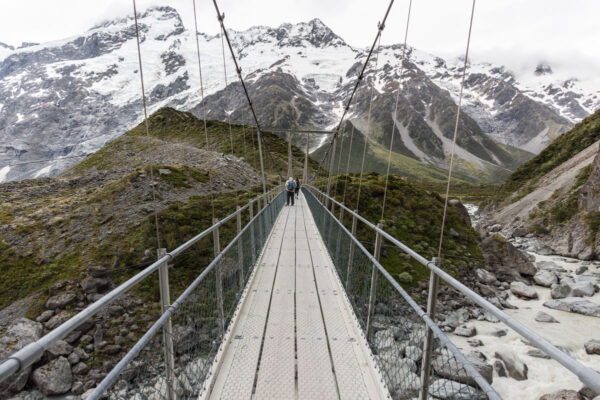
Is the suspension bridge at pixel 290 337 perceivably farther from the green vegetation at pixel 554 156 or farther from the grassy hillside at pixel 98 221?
the green vegetation at pixel 554 156

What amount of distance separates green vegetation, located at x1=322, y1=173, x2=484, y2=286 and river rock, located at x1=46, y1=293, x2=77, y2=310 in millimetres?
10067

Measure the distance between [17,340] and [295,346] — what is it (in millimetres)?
8354


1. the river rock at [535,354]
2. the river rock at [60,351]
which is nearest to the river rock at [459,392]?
the river rock at [535,354]

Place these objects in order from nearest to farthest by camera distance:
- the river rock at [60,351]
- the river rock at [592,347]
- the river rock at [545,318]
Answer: the river rock at [60,351], the river rock at [592,347], the river rock at [545,318]

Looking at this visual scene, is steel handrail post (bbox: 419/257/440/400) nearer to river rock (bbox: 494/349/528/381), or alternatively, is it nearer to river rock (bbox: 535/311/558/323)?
river rock (bbox: 494/349/528/381)

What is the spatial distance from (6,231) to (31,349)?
16.0 metres

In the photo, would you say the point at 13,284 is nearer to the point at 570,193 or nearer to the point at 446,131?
the point at 570,193

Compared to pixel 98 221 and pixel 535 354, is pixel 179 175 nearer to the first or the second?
pixel 98 221

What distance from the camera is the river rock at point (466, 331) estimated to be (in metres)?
8.63

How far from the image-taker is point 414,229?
17078 millimetres

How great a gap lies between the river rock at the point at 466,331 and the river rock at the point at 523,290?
390 cm

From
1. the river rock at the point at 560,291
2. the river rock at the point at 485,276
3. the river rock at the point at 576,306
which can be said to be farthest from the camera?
the river rock at the point at 485,276

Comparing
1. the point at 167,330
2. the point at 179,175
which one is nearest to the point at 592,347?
the point at 167,330

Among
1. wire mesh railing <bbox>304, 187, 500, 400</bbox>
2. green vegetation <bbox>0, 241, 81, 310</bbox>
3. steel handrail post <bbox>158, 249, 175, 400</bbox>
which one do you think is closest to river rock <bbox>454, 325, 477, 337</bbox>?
wire mesh railing <bbox>304, 187, 500, 400</bbox>
